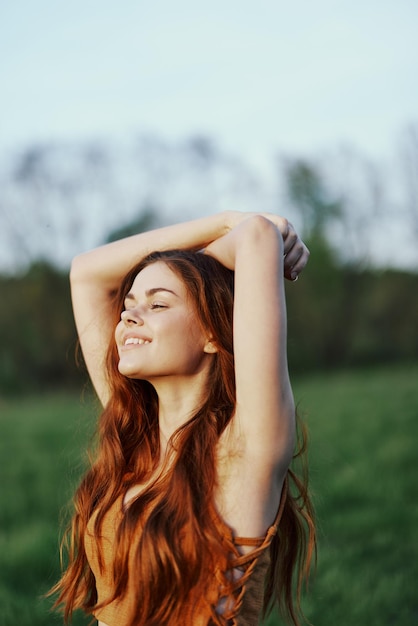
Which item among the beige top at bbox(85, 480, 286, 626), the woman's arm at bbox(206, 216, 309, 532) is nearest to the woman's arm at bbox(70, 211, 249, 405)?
the woman's arm at bbox(206, 216, 309, 532)

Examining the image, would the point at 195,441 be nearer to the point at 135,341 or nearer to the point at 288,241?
the point at 135,341

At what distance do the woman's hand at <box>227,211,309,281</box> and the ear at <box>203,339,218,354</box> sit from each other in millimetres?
258

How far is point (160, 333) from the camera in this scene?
6.35 feet

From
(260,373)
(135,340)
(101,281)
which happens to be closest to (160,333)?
(135,340)

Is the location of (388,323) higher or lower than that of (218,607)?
lower

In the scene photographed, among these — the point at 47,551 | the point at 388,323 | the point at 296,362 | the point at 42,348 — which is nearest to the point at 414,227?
the point at 388,323

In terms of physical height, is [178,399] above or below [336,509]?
above

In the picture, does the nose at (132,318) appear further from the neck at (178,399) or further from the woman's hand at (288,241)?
the woman's hand at (288,241)

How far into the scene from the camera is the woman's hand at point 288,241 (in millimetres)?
1977

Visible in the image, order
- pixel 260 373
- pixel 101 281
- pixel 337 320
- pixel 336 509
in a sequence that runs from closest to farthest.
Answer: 1. pixel 260 373
2. pixel 101 281
3. pixel 336 509
4. pixel 337 320

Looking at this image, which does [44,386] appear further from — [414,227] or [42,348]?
[414,227]

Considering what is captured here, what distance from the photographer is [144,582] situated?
1.79 m

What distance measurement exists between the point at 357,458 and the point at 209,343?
5.62m

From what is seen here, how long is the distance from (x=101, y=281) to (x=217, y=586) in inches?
37.4
